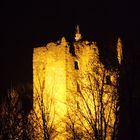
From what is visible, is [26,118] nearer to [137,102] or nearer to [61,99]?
[61,99]

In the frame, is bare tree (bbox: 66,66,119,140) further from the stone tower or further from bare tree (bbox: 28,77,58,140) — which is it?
bare tree (bbox: 28,77,58,140)

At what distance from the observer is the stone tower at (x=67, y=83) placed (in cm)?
2752

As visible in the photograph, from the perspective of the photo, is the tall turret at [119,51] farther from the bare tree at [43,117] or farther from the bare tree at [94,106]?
the bare tree at [43,117]

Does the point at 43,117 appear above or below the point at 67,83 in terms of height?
below

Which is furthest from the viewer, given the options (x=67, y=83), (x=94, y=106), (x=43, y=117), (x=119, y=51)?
(x=119, y=51)

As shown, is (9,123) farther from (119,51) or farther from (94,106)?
(119,51)

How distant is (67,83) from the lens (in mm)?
29578

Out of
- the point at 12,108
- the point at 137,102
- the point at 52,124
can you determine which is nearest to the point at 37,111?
the point at 52,124

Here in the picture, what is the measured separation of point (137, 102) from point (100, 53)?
4.43 meters

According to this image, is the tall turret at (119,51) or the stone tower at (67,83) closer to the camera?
the stone tower at (67,83)

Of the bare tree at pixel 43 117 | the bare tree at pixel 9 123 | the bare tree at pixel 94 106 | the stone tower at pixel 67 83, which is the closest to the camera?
the bare tree at pixel 9 123

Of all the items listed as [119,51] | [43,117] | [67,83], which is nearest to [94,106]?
[67,83]

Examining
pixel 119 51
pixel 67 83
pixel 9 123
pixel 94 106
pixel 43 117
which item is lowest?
pixel 9 123

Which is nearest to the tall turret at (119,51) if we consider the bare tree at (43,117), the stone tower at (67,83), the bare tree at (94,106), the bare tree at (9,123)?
the stone tower at (67,83)
